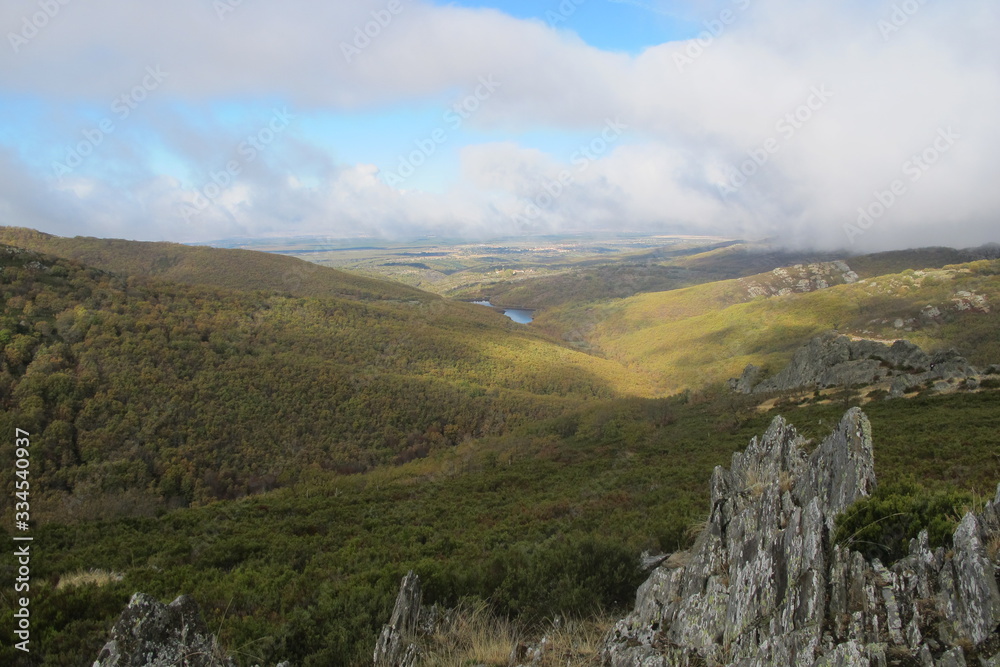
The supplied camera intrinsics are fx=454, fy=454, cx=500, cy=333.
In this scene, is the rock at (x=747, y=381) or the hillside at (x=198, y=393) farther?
the rock at (x=747, y=381)

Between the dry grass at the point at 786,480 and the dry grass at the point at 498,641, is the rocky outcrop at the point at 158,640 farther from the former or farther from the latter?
the dry grass at the point at 786,480

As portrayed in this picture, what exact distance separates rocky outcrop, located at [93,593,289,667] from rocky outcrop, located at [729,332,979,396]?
38550mm

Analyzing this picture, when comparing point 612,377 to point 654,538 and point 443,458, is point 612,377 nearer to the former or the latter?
point 443,458

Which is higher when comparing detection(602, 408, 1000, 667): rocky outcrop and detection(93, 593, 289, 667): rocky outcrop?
detection(602, 408, 1000, 667): rocky outcrop

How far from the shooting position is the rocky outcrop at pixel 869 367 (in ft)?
108

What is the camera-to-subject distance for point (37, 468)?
1153 inches

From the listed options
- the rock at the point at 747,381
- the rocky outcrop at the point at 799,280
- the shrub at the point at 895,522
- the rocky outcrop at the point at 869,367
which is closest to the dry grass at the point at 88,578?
the shrub at the point at 895,522

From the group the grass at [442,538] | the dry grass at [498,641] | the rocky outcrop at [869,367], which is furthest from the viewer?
the rocky outcrop at [869,367]

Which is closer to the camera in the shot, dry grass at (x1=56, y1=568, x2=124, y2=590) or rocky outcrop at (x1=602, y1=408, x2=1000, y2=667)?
rocky outcrop at (x1=602, y1=408, x2=1000, y2=667)

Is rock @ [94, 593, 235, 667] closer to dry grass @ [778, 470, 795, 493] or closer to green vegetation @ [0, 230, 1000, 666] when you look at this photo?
green vegetation @ [0, 230, 1000, 666]

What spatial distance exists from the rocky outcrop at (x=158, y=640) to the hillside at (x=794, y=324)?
82722mm

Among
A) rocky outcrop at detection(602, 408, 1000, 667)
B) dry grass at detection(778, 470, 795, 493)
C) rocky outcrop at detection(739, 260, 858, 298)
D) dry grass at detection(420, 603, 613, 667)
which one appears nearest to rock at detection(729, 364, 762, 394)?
dry grass at detection(778, 470, 795, 493)

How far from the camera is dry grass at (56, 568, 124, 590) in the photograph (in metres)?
9.95

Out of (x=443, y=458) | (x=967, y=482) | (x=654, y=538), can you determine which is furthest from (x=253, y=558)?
(x=443, y=458)
